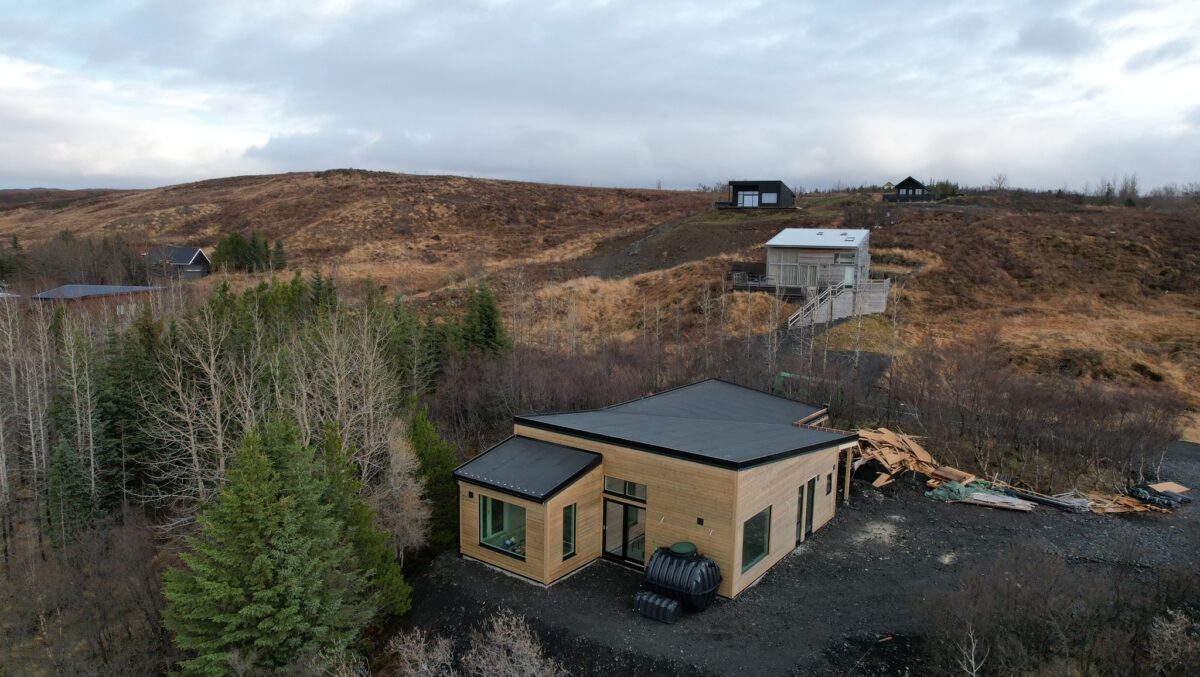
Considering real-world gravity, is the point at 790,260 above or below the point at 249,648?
above

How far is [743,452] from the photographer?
15883 millimetres

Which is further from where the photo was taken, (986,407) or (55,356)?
(55,356)

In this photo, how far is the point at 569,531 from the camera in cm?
1669

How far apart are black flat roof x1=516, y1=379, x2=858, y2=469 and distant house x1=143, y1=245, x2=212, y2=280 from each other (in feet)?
184

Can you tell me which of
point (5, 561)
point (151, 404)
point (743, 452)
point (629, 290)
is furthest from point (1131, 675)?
point (629, 290)

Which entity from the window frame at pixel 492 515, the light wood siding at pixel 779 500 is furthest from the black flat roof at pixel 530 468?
the light wood siding at pixel 779 500

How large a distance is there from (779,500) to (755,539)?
1.24m

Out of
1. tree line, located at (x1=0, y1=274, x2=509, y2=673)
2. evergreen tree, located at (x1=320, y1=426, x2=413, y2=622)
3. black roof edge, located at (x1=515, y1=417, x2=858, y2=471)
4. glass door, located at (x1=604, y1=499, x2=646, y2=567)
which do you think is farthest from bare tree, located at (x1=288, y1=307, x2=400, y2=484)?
glass door, located at (x1=604, y1=499, x2=646, y2=567)

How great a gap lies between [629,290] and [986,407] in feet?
94.9

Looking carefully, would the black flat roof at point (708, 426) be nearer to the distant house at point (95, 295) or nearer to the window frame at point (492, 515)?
the window frame at point (492, 515)

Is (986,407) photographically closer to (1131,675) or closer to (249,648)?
(1131,675)

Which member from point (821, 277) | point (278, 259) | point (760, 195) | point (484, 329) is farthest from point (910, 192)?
point (278, 259)

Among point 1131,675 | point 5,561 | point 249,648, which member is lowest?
point 5,561

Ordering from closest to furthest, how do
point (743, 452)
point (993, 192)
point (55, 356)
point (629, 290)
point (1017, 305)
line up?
point (743, 452)
point (55, 356)
point (1017, 305)
point (629, 290)
point (993, 192)
